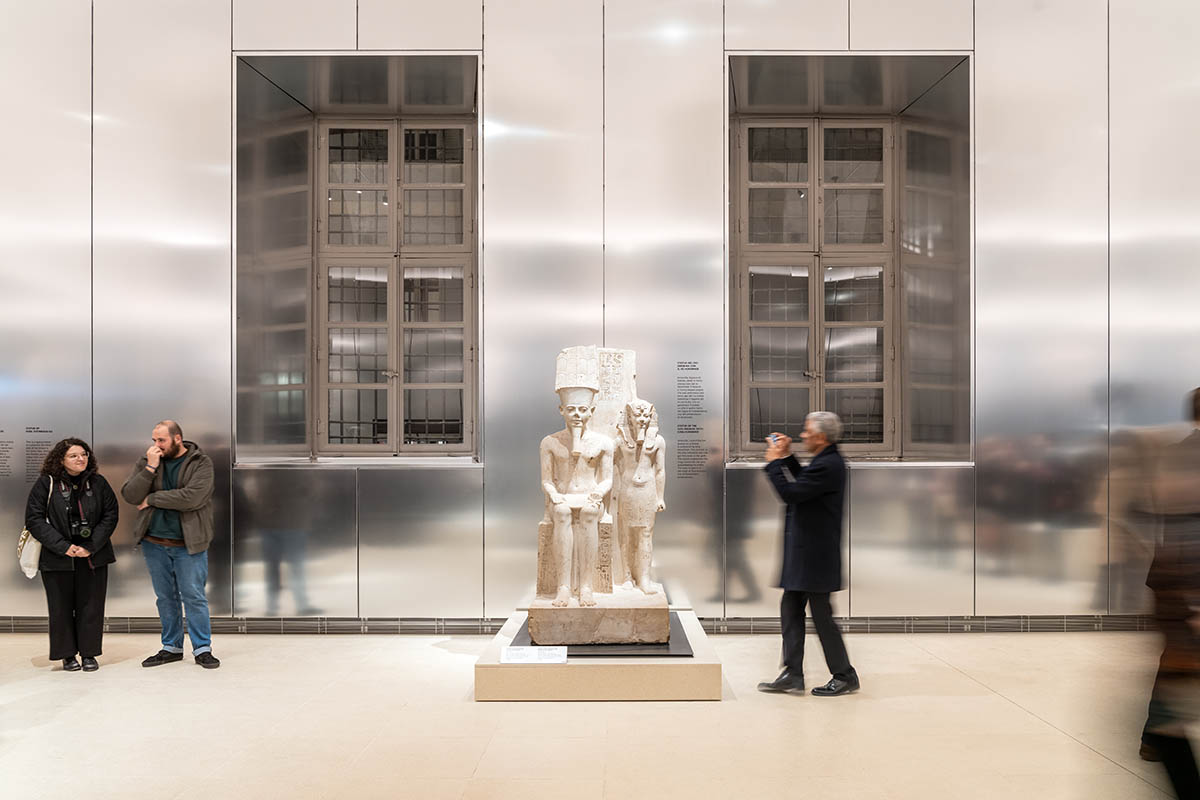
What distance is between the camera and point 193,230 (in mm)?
6680

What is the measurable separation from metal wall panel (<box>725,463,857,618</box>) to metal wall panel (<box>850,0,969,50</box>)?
12.4 feet

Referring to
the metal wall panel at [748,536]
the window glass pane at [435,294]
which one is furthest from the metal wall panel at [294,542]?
the metal wall panel at [748,536]

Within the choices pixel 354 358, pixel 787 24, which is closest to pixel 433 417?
pixel 354 358

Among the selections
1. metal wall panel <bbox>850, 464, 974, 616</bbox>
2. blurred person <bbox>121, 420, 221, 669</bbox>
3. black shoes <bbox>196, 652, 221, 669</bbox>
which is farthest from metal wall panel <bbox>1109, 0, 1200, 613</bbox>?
blurred person <bbox>121, 420, 221, 669</bbox>

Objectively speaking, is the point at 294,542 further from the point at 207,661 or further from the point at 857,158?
the point at 857,158

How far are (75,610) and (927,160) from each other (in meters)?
7.99

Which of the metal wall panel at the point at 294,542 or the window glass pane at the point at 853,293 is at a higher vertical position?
the window glass pane at the point at 853,293

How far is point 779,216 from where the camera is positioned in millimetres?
7734

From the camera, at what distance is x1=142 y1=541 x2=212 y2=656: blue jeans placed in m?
5.71

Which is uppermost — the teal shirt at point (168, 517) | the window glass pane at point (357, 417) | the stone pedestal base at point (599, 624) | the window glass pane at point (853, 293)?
the window glass pane at point (853, 293)

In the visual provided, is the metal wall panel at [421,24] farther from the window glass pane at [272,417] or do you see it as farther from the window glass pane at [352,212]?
the window glass pane at [272,417]

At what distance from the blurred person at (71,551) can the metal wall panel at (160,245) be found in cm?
99

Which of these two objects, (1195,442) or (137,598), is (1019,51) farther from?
(137,598)

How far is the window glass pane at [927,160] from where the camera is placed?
7062 mm
